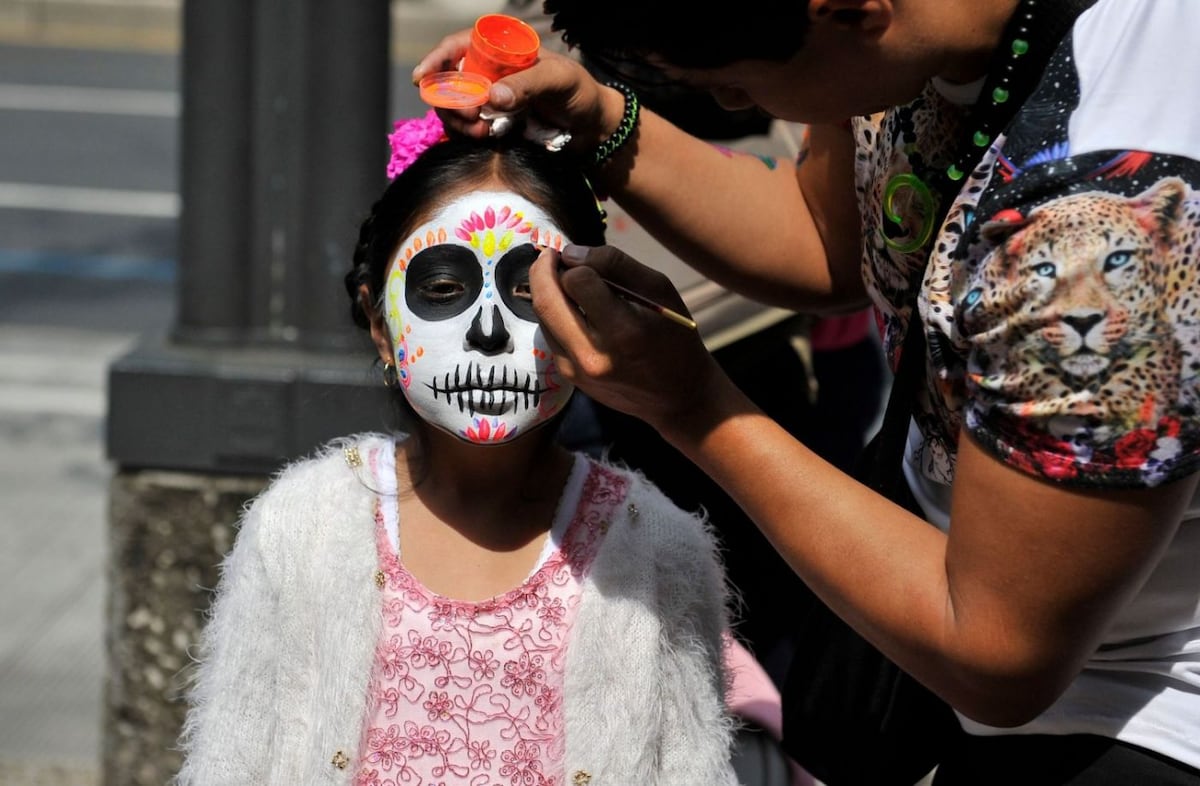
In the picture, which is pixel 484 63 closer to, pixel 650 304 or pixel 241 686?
pixel 650 304

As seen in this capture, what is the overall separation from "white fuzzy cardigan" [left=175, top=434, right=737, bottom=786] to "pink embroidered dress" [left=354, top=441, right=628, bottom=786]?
0.08ft

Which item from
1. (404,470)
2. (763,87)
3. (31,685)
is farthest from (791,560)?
(31,685)

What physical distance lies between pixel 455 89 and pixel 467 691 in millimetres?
774

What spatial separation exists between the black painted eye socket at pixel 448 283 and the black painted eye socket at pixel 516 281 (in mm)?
29

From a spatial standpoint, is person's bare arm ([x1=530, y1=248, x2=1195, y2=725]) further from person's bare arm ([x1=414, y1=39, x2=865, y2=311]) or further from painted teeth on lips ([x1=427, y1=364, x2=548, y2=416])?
person's bare arm ([x1=414, y1=39, x2=865, y2=311])

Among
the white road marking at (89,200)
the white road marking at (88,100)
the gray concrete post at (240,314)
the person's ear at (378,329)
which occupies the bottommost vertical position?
the white road marking at (88,100)

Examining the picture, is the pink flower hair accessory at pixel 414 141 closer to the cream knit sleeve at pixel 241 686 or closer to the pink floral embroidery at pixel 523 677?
the cream knit sleeve at pixel 241 686

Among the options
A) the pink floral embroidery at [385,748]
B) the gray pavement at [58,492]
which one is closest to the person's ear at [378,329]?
the pink floral embroidery at [385,748]

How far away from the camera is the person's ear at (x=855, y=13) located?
5.06ft

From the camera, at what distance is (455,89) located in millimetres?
2020

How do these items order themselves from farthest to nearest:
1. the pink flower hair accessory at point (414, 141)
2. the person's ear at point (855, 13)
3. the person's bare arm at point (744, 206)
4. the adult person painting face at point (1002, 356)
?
1. the person's bare arm at point (744, 206)
2. the pink flower hair accessory at point (414, 141)
3. the person's ear at point (855, 13)
4. the adult person painting face at point (1002, 356)

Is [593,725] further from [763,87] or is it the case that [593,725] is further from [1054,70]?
[1054,70]

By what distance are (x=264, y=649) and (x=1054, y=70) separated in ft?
3.93

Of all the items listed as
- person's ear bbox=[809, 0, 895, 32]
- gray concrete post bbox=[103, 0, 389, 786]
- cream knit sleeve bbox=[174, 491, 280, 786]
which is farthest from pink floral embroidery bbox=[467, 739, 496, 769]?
gray concrete post bbox=[103, 0, 389, 786]
